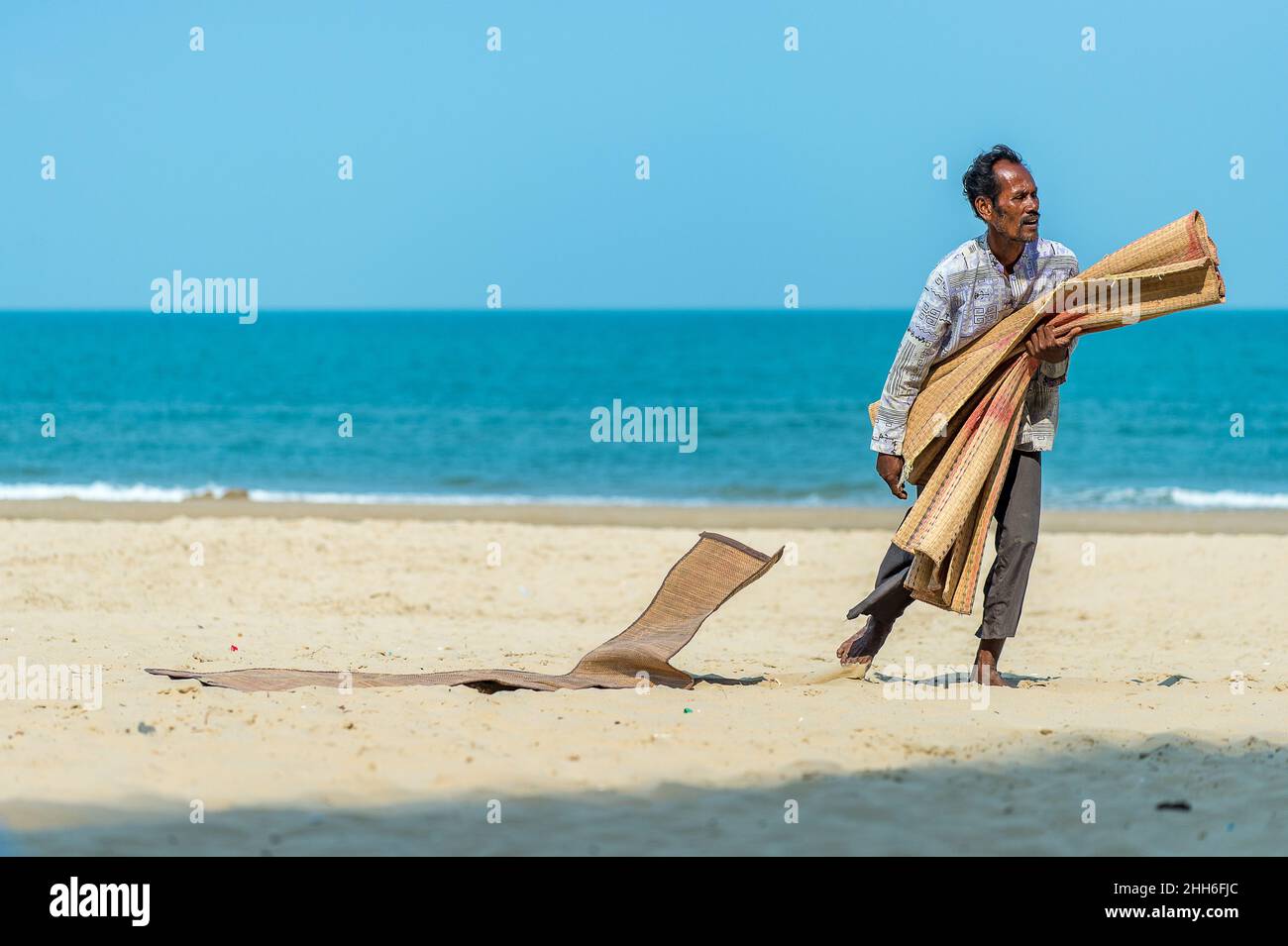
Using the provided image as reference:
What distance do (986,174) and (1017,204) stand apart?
0.18m

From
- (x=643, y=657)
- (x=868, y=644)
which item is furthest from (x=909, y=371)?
(x=643, y=657)

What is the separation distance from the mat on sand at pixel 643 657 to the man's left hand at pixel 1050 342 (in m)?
1.29

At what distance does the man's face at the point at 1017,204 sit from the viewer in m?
5.20

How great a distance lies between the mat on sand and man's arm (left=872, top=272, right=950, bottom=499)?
0.66 metres

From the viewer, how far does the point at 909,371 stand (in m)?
5.48

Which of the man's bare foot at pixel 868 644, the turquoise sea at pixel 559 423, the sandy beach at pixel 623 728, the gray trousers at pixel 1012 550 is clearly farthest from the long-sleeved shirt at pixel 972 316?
the turquoise sea at pixel 559 423

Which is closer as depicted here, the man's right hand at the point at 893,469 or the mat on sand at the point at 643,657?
the mat on sand at the point at 643,657

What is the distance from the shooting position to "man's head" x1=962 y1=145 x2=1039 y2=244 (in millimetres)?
5199

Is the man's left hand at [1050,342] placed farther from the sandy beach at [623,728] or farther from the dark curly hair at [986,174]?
the sandy beach at [623,728]

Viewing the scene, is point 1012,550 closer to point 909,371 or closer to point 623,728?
point 909,371

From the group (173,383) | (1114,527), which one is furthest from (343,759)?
(173,383)

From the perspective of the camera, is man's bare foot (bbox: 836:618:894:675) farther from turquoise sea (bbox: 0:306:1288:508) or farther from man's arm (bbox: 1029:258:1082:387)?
turquoise sea (bbox: 0:306:1288:508)
